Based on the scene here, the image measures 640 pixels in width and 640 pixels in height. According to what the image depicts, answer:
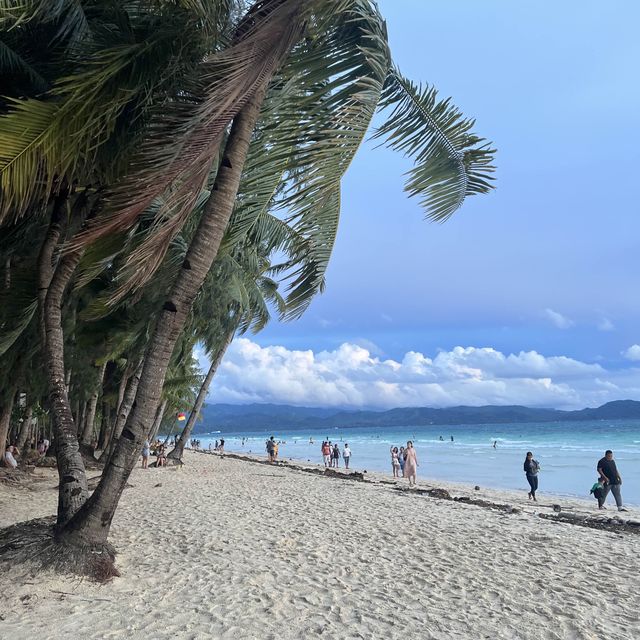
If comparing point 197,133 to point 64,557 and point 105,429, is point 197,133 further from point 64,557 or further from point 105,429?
point 105,429

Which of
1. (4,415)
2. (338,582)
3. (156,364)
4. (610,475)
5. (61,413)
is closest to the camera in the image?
(156,364)

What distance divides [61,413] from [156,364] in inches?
61.2

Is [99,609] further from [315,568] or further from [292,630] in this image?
[315,568]

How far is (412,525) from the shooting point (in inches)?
312

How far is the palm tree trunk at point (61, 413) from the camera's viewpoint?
17.0ft

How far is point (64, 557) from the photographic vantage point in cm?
462

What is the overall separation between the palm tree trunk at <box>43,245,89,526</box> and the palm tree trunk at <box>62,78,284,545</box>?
0.40 metres

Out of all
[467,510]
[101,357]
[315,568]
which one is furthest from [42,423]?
[315,568]

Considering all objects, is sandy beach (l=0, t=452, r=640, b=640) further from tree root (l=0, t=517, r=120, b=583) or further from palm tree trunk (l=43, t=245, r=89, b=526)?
palm tree trunk (l=43, t=245, r=89, b=526)

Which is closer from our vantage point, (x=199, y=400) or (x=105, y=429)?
(x=199, y=400)

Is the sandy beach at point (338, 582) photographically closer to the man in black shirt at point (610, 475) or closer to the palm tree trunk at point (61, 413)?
the palm tree trunk at point (61, 413)

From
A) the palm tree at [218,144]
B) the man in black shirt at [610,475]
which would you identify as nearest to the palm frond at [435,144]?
the palm tree at [218,144]

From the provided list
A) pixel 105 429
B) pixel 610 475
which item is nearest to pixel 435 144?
pixel 610 475

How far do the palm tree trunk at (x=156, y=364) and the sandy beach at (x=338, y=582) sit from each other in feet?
1.67
